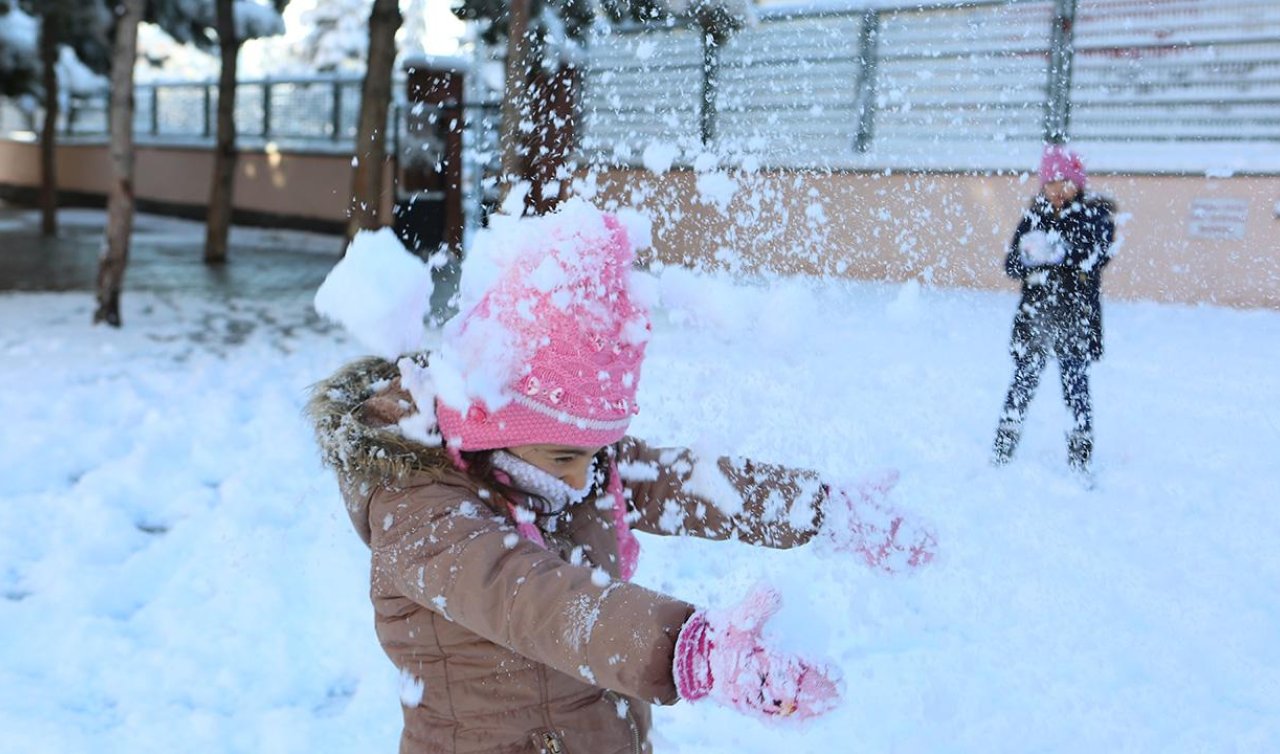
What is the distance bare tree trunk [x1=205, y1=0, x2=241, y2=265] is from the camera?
12.4 m

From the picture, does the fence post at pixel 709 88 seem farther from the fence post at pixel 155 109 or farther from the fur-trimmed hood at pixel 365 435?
the fence post at pixel 155 109

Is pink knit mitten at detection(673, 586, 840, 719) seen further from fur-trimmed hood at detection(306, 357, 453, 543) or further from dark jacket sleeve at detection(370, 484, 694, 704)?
fur-trimmed hood at detection(306, 357, 453, 543)

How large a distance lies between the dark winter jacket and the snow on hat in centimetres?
354

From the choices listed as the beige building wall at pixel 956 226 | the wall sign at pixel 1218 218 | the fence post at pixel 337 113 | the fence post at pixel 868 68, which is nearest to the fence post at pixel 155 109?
the fence post at pixel 337 113

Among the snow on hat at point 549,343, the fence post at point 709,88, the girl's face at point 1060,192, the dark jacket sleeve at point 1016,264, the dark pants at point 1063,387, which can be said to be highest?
the fence post at point 709,88

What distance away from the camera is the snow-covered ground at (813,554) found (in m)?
2.81

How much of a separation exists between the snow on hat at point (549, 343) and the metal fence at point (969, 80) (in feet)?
16.2

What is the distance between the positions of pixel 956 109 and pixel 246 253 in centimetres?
943

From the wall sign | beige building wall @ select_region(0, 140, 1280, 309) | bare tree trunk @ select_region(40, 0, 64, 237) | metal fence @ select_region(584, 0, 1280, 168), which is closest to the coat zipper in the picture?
beige building wall @ select_region(0, 140, 1280, 309)

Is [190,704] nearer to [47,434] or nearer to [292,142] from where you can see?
[47,434]

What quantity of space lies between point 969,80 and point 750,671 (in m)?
7.18

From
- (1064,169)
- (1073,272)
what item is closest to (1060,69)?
(1064,169)

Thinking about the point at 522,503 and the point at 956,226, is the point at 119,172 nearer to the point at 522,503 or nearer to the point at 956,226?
the point at 956,226

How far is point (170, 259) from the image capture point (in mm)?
12797
